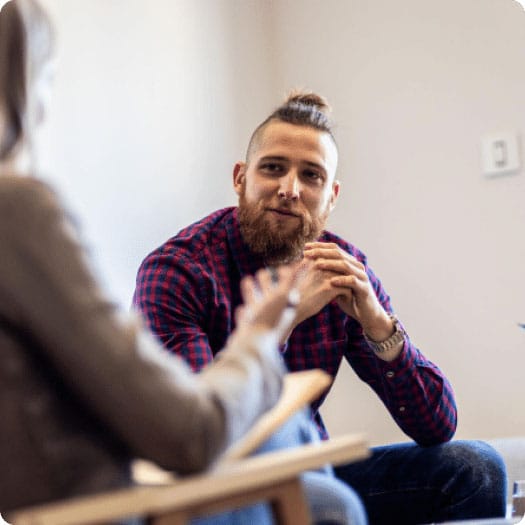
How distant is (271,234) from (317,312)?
236mm

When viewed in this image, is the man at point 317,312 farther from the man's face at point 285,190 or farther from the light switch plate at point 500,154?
the light switch plate at point 500,154

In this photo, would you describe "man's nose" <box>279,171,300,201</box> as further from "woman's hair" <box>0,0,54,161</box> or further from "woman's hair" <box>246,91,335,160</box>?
"woman's hair" <box>0,0,54,161</box>

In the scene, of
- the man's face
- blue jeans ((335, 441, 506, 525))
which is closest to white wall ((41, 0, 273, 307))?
the man's face

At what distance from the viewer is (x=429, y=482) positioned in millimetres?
1831

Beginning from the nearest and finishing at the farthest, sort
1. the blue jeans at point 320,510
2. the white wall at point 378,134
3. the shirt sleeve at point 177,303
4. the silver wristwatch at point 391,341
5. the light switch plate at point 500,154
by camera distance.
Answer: the blue jeans at point 320,510, the shirt sleeve at point 177,303, the silver wristwatch at point 391,341, the white wall at point 378,134, the light switch plate at point 500,154

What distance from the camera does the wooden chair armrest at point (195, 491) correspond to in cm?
67

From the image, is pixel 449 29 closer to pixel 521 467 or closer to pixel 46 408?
pixel 521 467

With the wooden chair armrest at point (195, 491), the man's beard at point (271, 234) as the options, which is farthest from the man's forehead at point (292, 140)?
the wooden chair armrest at point (195, 491)

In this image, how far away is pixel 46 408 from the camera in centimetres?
74

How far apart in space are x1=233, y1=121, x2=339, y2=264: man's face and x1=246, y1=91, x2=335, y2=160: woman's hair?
0.02 m

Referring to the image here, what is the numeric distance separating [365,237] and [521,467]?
0.86 metres

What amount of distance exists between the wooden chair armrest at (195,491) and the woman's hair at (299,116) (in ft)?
4.68

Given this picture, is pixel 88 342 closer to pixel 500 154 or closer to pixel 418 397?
pixel 418 397

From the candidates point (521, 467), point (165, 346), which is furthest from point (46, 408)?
point (521, 467)
